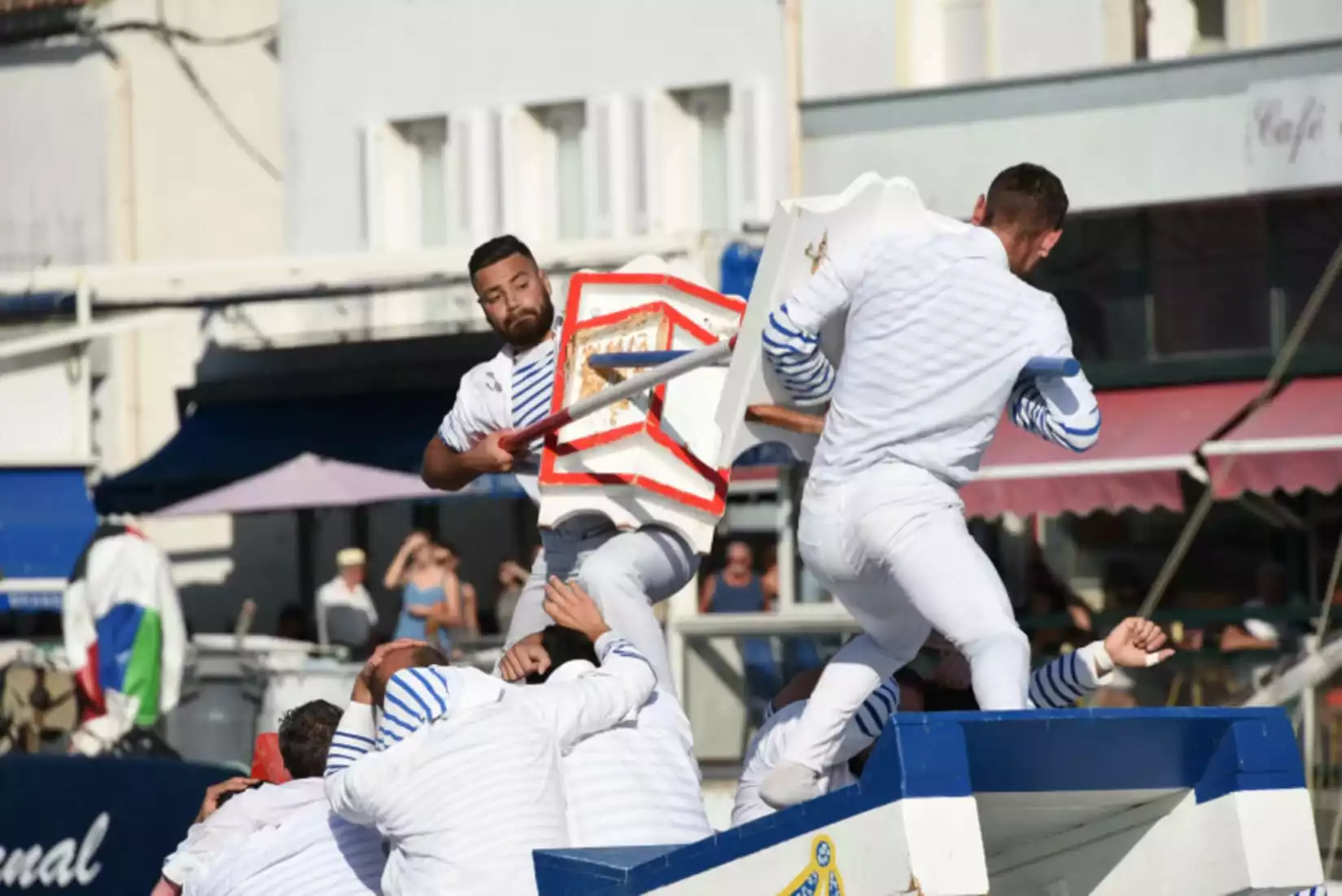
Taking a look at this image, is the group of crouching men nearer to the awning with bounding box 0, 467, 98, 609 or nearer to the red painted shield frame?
the red painted shield frame

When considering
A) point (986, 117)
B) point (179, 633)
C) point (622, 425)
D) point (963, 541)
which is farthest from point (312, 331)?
point (963, 541)

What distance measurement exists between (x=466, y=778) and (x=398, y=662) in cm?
80

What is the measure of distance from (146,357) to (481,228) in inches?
131

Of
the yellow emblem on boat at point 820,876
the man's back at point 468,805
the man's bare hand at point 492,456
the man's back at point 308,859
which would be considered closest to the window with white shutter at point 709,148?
the man's bare hand at point 492,456

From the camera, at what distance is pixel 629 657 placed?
6586 mm

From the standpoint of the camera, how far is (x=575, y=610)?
687cm

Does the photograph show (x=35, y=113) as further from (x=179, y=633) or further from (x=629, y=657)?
(x=629, y=657)

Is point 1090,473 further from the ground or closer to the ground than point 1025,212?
closer to the ground

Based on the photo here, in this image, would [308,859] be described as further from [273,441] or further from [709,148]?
[709,148]

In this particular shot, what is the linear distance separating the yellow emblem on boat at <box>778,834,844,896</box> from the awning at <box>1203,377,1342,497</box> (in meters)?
9.93

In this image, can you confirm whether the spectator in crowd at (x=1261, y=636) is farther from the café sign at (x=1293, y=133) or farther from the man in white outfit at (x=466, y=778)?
the man in white outfit at (x=466, y=778)

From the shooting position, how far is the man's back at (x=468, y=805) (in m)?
6.11

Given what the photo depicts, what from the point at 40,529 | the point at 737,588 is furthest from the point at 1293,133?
the point at 40,529

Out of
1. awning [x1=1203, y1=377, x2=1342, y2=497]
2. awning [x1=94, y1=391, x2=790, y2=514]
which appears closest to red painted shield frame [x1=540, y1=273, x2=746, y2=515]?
awning [x1=1203, y1=377, x2=1342, y2=497]
